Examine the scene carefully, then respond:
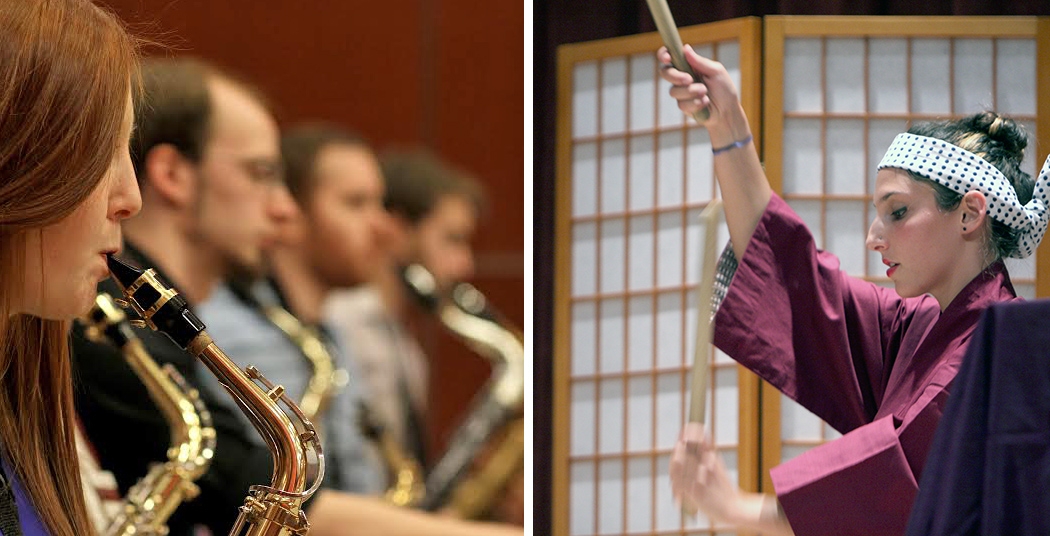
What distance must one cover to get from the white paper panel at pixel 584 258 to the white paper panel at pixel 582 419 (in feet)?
0.72

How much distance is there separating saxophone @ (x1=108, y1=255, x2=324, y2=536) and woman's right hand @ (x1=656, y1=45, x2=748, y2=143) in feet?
2.47

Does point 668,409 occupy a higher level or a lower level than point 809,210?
lower

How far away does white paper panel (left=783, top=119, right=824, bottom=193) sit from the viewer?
9.69 ft

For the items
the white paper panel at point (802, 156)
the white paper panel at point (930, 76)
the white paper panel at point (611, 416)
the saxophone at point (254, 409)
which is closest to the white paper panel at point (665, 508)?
the white paper panel at point (611, 416)

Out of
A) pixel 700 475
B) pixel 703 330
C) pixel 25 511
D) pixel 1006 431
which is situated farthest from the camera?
pixel 703 330

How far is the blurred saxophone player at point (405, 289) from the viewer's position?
3.65 metres

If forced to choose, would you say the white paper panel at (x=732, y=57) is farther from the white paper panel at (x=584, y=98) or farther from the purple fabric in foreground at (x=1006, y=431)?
the purple fabric in foreground at (x=1006, y=431)

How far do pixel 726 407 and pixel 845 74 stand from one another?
31.2 inches

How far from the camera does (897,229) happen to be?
1946 millimetres

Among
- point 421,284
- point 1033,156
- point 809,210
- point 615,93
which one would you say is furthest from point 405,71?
point 1033,156

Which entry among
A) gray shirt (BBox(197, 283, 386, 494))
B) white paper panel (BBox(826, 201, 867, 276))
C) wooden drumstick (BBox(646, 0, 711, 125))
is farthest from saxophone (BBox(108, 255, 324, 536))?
white paper panel (BBox(826, 201, 867, 276))

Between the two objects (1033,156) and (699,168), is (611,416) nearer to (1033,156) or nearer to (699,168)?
(699,168)

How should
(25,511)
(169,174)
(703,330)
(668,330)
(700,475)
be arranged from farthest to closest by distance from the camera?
(668,330), (169,174), (703,330), (700,475), (25,511)

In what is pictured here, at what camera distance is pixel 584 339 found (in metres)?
3.08
